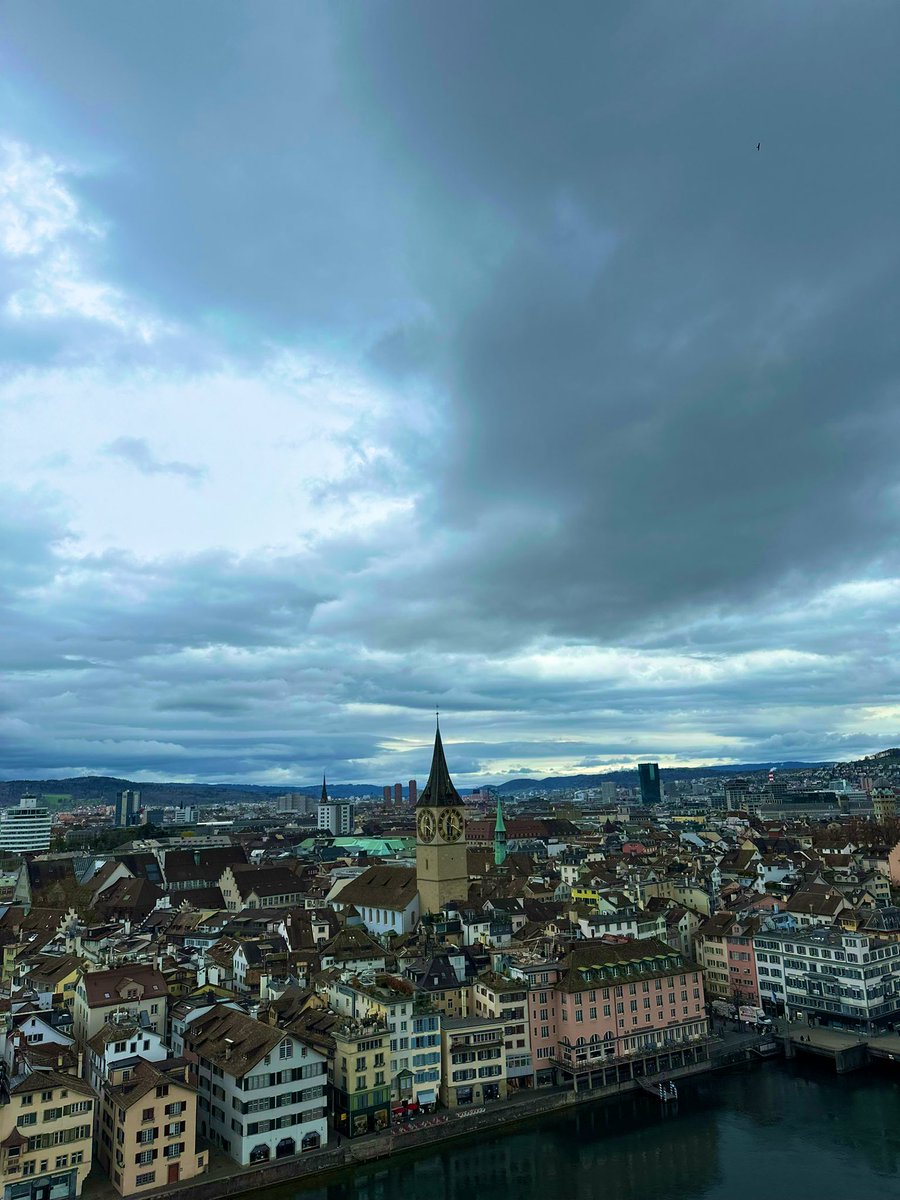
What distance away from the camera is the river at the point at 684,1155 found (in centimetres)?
4425

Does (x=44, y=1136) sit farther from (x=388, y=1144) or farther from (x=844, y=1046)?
(x=844, y=1046)

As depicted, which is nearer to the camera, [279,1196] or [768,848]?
[279,1196]

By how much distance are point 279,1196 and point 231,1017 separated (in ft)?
36.7

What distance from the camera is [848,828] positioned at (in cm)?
A: 18325

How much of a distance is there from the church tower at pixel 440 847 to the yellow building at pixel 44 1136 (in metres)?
56.4

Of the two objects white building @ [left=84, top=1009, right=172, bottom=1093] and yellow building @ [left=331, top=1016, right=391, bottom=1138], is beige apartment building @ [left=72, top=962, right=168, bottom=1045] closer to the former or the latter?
white building @ [left=84, top=1009, right=172, bottom=1093]

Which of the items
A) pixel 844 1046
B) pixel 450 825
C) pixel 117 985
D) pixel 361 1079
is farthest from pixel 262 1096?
pixel 450 825

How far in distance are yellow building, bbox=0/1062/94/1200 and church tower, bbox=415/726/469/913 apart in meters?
56.4

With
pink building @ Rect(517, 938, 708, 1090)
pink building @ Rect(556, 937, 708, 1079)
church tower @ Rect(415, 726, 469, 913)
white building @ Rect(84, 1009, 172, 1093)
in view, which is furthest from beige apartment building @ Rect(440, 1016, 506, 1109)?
church tower @ Rect(415, 726, 469, 913)

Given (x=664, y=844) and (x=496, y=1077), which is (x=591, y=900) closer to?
(x=496, y=1077)

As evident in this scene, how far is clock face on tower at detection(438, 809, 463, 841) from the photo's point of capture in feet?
322

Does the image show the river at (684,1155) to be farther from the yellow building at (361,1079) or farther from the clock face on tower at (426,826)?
the clock face on tower at (426,826)

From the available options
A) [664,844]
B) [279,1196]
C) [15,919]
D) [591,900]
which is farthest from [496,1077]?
[664,844]

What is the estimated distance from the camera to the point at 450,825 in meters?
98.9
